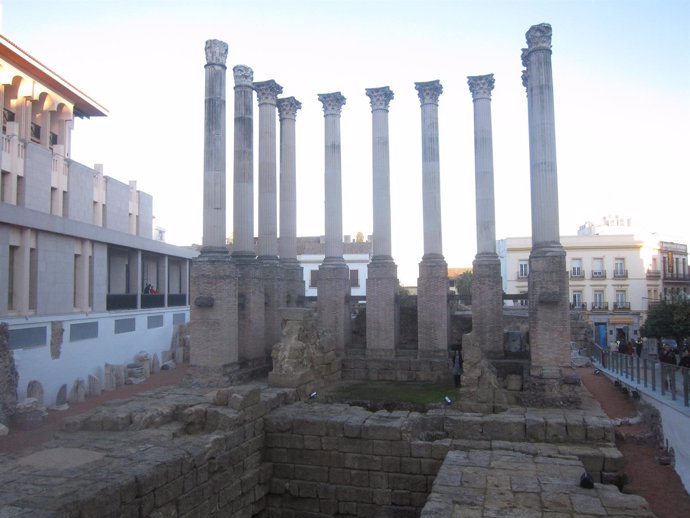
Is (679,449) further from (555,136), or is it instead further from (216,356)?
(216,356)

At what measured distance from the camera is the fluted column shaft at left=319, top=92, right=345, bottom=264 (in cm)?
2028

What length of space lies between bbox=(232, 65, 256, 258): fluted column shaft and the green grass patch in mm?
5643

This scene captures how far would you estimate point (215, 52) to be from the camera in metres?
17.0

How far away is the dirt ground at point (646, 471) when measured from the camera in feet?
28.7

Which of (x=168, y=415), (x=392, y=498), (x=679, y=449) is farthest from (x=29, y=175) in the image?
(x=679, y=449)

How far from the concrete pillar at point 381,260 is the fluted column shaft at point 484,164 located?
2956mm

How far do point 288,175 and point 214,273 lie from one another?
7011 millimetres

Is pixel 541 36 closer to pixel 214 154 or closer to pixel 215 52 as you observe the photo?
pixel 215 52

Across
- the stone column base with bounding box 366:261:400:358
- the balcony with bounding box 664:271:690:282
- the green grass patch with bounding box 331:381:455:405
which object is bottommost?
the green grass patch with bounding box 331:381:455:405

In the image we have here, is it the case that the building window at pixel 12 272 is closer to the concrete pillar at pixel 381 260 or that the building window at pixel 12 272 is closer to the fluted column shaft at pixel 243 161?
the fluted column shaft at pixel 243 161

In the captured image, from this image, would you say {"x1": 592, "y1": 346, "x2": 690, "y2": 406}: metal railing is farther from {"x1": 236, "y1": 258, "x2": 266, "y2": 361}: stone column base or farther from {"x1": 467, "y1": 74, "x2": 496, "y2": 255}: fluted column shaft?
{"x1": 236, "y1": 258, "x2": 266, "y2": 361}: stone column base

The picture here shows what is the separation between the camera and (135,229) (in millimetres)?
30047

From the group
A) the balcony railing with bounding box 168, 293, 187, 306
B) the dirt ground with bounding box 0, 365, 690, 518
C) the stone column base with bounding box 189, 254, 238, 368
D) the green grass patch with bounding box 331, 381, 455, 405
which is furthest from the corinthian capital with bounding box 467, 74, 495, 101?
the balcony railing with bounding box 168, 293, 187, 306

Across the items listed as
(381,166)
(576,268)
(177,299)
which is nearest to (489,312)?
(381,166)
